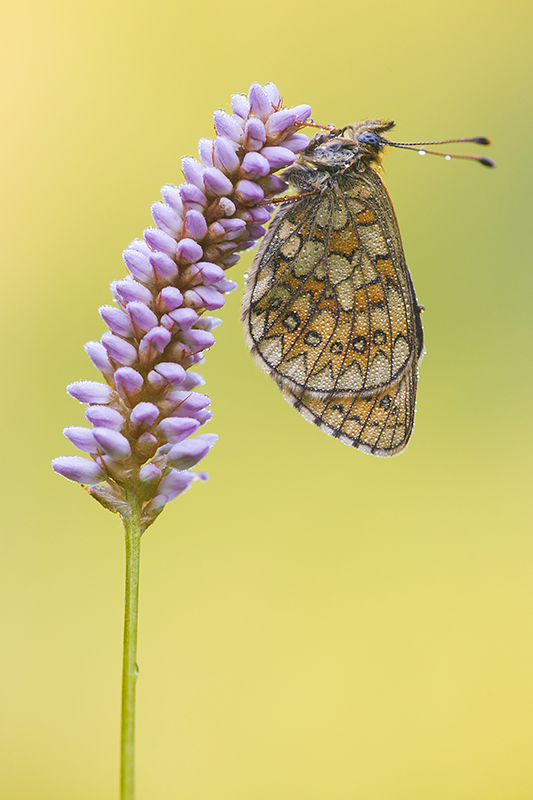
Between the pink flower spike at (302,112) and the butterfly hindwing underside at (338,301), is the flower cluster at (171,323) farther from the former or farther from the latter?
the butterfly hindwing underside at (338,301)

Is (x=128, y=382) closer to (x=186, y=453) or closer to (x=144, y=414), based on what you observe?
(x=144, y=414)

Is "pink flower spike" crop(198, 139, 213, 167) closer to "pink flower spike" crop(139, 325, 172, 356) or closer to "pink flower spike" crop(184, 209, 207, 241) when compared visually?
"pink flower spike" crop(184, 209, 207, 241)

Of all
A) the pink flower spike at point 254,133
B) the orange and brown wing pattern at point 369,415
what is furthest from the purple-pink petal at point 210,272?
the orange and brown wing pattern at point 369,415

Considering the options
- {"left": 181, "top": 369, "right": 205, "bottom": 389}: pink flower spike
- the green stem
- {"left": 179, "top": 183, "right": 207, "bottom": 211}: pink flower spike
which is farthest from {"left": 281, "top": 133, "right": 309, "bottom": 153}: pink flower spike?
the green stem

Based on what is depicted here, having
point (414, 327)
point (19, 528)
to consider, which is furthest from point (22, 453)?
point (414, 327)

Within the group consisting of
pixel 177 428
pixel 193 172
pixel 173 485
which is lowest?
pixel 173 485

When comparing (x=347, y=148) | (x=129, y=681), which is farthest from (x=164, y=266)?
(x=347, y=148)

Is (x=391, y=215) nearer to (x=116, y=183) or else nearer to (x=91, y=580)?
(x=91, y=580)
